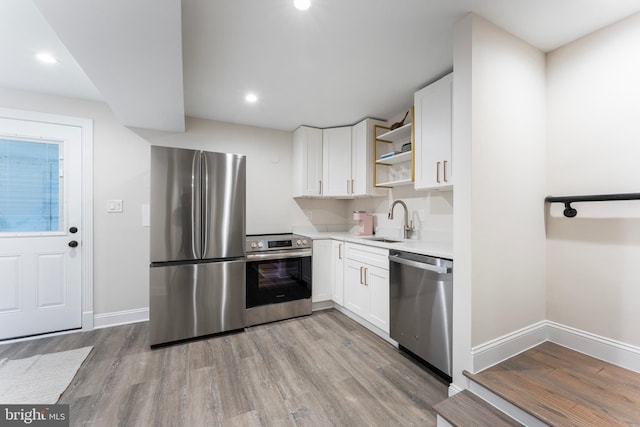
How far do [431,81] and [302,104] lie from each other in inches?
51.1

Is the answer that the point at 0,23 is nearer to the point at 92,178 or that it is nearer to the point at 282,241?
the point at 92,178

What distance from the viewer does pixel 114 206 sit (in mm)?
2867

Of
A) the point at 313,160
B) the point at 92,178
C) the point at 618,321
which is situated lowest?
the point at 618,321

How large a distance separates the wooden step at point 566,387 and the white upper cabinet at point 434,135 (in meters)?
1.33

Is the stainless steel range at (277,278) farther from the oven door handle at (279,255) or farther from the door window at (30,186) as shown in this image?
the door window at (30,186)

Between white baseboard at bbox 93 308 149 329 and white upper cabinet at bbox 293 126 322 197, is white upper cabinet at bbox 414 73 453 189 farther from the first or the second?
white baseboard at bbox 93 308 149 329

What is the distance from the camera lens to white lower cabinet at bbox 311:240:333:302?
3178 mm

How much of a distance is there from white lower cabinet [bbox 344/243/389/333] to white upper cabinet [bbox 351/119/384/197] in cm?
75

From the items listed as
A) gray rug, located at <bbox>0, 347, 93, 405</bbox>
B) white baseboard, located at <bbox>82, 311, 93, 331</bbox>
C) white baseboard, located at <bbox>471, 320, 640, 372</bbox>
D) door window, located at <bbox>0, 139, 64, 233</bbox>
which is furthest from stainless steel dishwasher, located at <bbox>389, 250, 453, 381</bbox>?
door window, located at <bbox>0, 139, 64, 233</bbox>

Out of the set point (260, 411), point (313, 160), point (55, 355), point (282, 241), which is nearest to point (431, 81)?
point (313, 160)

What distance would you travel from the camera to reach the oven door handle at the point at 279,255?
282 centimetres

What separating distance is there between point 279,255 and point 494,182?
2148 millimetres

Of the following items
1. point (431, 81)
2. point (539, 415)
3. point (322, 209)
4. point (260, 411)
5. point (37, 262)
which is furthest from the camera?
A: point (322, 209)

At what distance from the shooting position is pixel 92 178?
2773 mm
